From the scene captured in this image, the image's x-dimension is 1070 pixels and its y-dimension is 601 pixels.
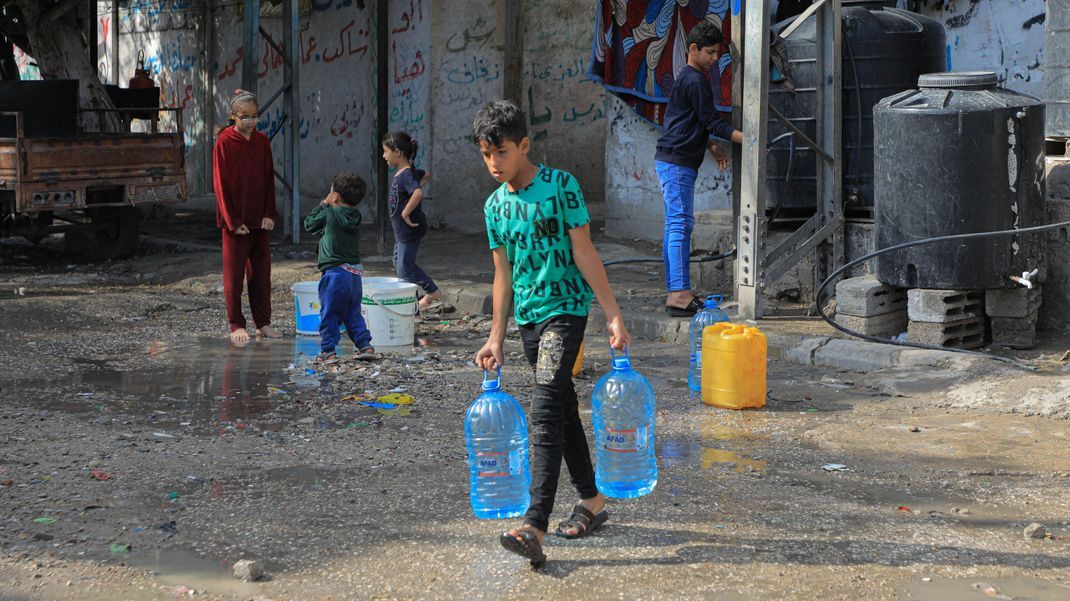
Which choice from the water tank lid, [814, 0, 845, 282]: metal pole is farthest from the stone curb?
the water tank lid

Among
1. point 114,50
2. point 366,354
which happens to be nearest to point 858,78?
point 366,354

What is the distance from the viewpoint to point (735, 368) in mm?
7059

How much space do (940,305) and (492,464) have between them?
4.46m

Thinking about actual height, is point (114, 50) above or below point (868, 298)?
above

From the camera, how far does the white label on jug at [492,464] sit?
483 cm

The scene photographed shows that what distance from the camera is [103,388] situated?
25.4ft

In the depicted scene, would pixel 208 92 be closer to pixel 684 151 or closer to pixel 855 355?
pixel 684 151

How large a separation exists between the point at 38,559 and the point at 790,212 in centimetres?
711

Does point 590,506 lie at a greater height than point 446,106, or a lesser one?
lesser

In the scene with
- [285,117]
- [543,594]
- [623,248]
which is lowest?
[543,594]

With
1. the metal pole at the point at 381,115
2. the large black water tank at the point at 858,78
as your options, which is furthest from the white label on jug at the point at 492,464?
the metal pole at the point at 381,115

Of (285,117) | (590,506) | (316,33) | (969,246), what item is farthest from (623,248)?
(590,506)

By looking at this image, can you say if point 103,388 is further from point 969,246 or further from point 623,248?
point 623,248

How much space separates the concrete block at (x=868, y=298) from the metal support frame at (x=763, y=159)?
0.68 meters
